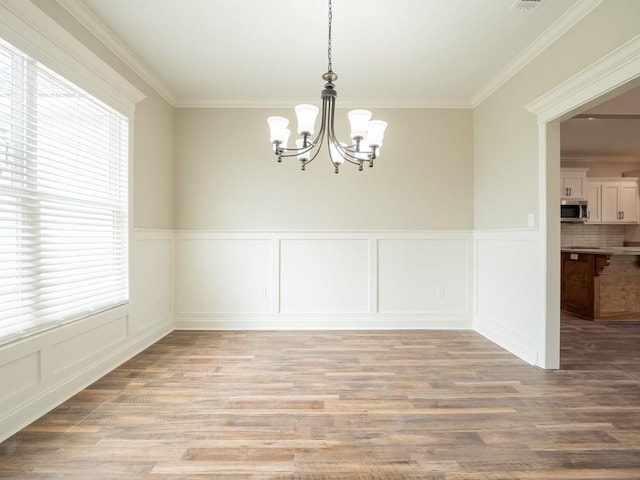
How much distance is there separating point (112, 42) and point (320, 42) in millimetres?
→ 1686

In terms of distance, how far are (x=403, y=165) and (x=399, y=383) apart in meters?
2.51

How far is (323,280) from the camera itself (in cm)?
408

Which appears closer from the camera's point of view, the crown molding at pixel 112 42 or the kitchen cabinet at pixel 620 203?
the crown molding at pixel 112 42

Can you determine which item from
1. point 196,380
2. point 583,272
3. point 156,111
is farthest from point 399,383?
point 583,272

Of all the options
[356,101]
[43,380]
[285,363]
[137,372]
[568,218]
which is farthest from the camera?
[568,218]

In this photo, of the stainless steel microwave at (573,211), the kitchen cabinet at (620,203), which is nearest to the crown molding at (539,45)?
the stainless steel microwave at (573,211)

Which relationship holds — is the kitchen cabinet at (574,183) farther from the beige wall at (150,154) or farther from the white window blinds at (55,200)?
the white window blinds at (55,200)

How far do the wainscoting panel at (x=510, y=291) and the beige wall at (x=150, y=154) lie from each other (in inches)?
141

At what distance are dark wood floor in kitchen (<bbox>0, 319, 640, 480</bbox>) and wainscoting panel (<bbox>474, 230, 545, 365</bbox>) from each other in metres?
0.24

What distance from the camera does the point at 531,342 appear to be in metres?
2.99

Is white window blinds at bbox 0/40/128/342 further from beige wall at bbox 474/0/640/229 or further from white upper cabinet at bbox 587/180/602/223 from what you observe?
white upper cabinet at bbox 587/180/602/223

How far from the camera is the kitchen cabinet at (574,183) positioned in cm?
648

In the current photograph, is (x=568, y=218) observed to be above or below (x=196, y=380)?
above

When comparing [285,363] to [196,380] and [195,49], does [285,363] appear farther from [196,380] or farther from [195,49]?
[195,49]
